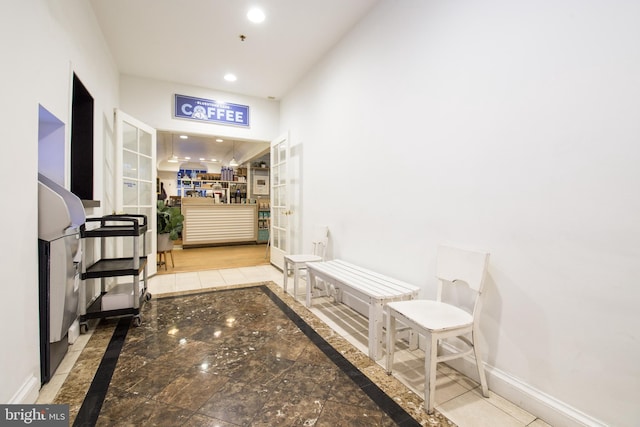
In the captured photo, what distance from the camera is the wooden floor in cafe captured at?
16.4 ft

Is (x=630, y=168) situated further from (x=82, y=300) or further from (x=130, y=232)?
(x=82, y=300)

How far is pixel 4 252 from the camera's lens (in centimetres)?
135

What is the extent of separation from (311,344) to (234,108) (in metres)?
4.09

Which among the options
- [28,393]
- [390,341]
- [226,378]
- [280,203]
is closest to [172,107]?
[280,203]

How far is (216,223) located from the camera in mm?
7316

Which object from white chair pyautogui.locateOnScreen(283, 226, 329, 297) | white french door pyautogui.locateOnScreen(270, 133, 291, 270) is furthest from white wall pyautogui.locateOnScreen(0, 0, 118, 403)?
white french door pyautogui.locateOnScreen(270, 133, 291, 270)

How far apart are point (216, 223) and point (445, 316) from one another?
21.6 ft

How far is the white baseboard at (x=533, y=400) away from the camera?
1.38m

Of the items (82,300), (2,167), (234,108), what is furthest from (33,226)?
(234,108)

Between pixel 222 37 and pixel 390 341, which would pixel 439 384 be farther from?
pixel 222 37

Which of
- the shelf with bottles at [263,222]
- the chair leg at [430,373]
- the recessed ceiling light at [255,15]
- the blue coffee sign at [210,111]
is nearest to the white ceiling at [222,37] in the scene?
the recessed ceiling light at [255,15]

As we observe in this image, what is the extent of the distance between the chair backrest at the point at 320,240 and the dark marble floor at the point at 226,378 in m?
1.05

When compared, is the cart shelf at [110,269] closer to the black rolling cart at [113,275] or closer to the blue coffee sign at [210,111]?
the black rolling cart at [113,275]

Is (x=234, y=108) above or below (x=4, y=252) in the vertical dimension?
above
